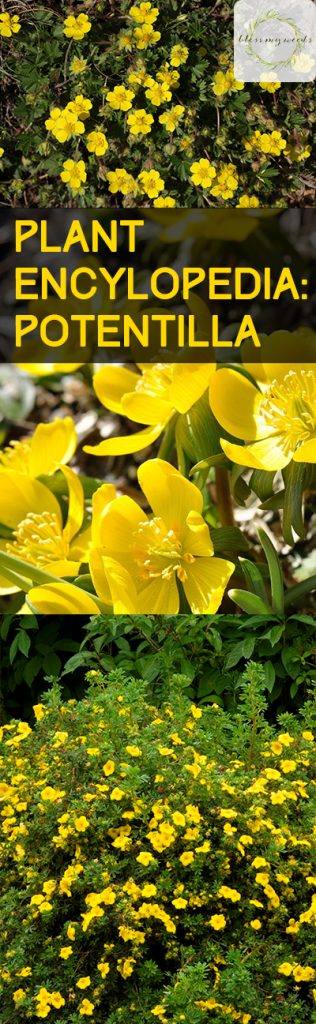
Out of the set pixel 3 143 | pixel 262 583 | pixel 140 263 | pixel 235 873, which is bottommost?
pixel 235 873

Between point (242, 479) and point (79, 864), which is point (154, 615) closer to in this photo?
point (242, 479)

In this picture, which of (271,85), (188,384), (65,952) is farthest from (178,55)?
(65,952)

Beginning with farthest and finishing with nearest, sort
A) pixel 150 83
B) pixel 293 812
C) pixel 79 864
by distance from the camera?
pixel 150 83, pixel 293 812, pixel 79 864

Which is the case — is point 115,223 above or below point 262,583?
above

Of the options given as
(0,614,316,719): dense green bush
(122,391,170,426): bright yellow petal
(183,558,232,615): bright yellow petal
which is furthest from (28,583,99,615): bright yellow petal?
(122,391,170,426): bright yellow petal

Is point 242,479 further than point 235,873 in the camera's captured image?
Yes

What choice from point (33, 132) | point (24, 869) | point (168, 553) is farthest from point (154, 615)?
point (33, 132)

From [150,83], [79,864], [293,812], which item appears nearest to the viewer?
[79,864]

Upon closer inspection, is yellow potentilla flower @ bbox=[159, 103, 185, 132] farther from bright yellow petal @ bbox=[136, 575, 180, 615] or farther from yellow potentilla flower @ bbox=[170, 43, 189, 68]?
bright yellow petal @ bbox=[136, 575, 180, 615]
